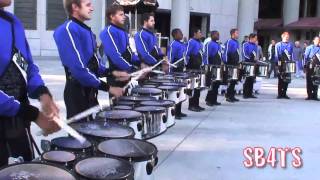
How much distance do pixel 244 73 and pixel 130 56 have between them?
6712 millimetres

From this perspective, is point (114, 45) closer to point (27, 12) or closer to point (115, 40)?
point (115, 40)

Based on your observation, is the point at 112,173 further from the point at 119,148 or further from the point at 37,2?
the point at 37,2

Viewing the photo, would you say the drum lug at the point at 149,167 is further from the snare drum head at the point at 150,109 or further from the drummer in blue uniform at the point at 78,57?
the snare drum head at the point at 150,109

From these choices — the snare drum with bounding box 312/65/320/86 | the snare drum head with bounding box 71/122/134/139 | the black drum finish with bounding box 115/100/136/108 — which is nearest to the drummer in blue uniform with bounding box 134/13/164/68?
the black drum finish with bounding box 115/100/136/108

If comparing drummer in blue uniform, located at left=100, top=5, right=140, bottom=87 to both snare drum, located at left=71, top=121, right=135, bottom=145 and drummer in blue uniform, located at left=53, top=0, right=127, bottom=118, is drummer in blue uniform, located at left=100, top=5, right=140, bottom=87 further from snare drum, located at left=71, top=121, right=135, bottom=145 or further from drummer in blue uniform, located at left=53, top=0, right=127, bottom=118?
snare drum, located at left=71, top=121, right=135, bottom=145

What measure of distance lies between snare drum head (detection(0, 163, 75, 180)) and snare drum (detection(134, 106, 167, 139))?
6.82 ft

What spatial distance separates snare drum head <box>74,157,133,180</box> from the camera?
259 centimetres

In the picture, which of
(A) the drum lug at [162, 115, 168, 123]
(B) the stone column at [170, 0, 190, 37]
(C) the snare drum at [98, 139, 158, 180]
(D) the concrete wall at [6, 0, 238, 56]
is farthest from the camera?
(D) the concrete wall at [6, 0, 238, 56]

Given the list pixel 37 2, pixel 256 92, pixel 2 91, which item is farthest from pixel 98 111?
pixel 37 2

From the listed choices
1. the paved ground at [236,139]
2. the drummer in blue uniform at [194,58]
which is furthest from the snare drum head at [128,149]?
the drummer in blue uniform at [194,58]

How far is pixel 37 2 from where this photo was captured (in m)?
27.8

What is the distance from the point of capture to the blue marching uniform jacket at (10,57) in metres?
2.65

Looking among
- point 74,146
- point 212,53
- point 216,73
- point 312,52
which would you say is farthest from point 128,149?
point 312,52

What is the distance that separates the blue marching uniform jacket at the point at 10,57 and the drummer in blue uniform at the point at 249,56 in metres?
10.3
